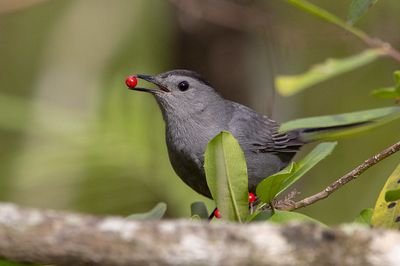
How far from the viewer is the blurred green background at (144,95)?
6.26 m

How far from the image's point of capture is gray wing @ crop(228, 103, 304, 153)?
475 centimetres

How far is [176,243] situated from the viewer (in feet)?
6.44

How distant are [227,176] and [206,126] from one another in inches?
73.9

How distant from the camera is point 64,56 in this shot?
7.27 meters

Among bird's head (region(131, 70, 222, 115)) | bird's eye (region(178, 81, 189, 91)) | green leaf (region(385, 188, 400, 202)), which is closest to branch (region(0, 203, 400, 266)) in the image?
green leaf (region(385, 188, 400, 202))

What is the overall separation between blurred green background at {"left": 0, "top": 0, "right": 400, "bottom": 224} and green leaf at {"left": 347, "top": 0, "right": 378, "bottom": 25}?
8.70ft

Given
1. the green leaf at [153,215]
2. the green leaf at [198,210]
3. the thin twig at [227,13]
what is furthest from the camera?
the thin twig at [227,13]

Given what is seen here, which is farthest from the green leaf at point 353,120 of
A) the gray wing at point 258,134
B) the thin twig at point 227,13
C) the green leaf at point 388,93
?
the thin twig at point 227,13

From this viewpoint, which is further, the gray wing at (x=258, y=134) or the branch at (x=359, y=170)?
the gray wing at (x=258, y=134)

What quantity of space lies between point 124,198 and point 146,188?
0.36 metres

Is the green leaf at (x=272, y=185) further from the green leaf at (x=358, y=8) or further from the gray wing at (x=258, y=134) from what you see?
the gray wing at (x=258, y=134)

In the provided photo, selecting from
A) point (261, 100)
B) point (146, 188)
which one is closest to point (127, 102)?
point (146, 188)

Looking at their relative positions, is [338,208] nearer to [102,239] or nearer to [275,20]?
[275,20]

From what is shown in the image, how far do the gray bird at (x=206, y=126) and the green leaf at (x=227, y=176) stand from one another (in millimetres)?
1501
